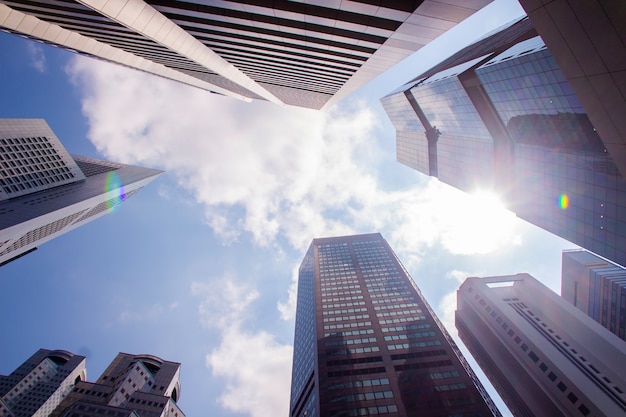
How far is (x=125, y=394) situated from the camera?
104 metres

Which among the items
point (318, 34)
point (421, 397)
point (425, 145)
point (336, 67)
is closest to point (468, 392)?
point (421, 397)

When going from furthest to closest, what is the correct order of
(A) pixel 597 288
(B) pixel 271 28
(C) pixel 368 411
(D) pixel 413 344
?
(A) pixel 597 288 < (D) pixel 413 344 < (C) pixel 368 411 < (B) pixel 271 28

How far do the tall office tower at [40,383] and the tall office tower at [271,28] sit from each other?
133 metres

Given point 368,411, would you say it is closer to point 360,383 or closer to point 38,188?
point 360,383

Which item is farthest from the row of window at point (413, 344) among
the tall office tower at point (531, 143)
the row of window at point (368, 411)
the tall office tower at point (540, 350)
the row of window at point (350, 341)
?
the tall office tower at point (531, 143)

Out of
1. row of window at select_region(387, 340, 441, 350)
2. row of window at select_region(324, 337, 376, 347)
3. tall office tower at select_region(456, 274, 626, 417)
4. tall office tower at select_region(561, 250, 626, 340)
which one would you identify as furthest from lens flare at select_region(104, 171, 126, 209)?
tall office tower at select_region(561, 250, 626, 340)

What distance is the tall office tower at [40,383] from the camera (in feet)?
366

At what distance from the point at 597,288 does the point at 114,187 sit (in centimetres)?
16064

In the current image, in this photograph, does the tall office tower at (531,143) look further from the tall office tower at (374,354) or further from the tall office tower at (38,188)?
the tall office tower at (38,188)

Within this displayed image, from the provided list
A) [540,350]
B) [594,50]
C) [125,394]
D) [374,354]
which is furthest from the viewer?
[125,394]

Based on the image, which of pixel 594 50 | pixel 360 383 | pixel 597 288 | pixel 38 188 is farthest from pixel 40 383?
pixel 597 288

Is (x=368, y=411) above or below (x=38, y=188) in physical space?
below

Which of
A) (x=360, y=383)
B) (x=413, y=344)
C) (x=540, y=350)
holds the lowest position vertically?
(x=540, y=350)

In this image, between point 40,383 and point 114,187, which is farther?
point 40,383
